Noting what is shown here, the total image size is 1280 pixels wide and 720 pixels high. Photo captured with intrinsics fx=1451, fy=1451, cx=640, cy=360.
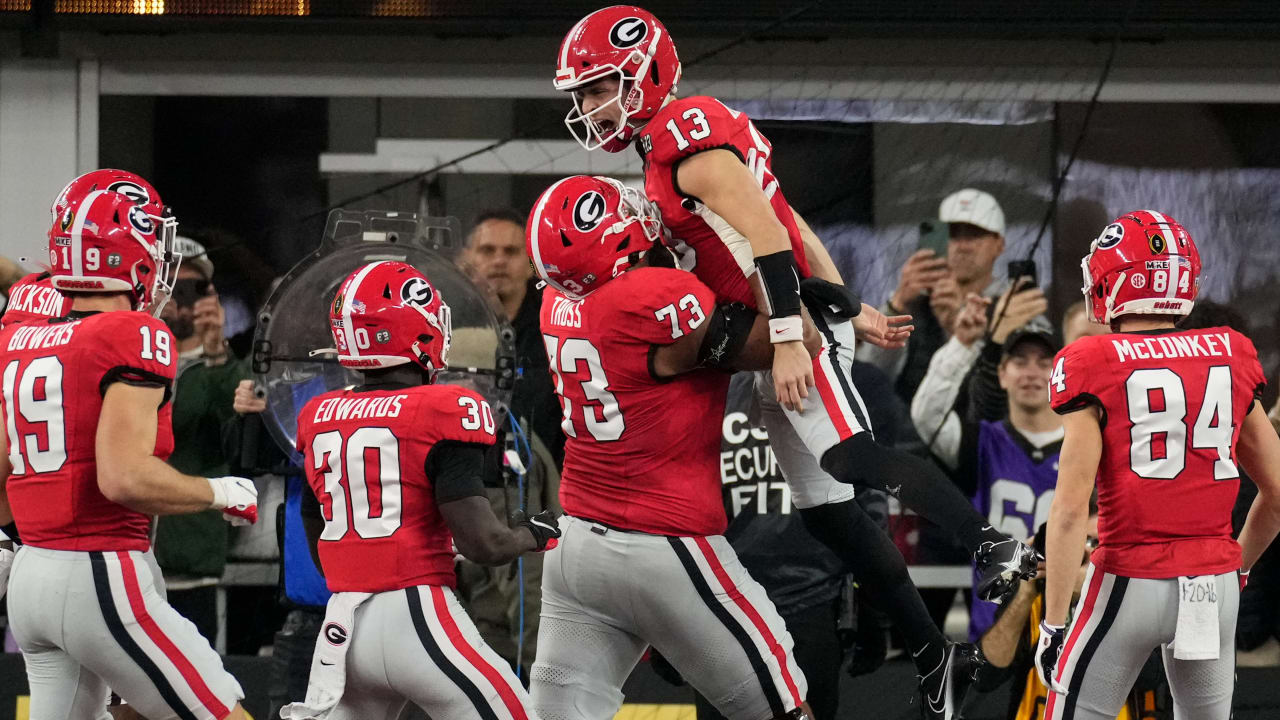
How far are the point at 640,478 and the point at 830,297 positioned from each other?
0.68 meters

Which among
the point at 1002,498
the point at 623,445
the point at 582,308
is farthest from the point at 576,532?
the point at 1002,498

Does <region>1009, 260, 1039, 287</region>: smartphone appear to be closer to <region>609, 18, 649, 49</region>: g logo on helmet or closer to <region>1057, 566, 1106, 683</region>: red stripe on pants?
<region>1057, 566, 1106, 683</region>: red stripe on pants

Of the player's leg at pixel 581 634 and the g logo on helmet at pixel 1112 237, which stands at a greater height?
the g logo on helmet at pixel 1112 237

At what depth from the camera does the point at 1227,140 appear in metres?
6.82

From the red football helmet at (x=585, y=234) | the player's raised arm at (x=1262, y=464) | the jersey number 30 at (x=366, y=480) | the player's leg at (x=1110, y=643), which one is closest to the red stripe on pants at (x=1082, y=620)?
the player's leg at (x=1110, y=643)

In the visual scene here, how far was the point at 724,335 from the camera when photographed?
369 centimetres

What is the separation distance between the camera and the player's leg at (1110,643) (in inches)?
160

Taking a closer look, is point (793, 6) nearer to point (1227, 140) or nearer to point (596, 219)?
point (1227, 140)

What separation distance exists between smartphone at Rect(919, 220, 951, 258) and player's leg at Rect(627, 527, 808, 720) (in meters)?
3.31

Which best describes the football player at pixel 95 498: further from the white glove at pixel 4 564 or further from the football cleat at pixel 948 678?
the football cleat at pixel 948 678

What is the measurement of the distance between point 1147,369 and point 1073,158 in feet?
9.65

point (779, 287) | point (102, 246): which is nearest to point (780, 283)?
point (779, 287)

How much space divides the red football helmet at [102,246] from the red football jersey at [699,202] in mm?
1414

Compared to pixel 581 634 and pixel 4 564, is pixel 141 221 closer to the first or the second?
pixel 4 564
